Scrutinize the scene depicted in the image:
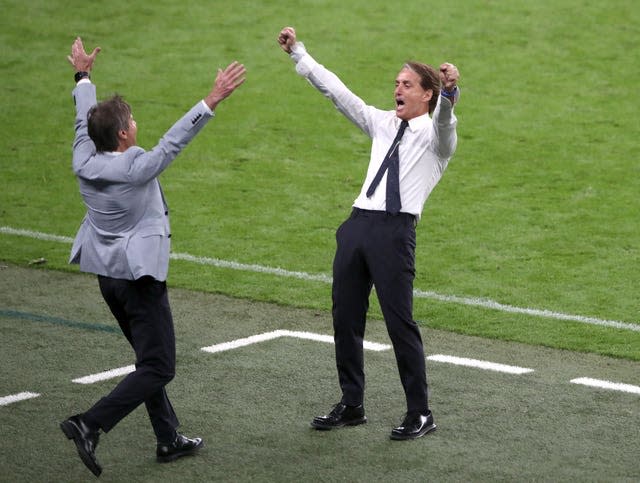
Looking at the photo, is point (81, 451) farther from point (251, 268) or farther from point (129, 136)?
point (251, 268)

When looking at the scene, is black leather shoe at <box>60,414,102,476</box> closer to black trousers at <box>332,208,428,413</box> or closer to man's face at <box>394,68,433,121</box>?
black trousers at <box>332,208,428,413</box>

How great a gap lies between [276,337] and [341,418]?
1.97 metres

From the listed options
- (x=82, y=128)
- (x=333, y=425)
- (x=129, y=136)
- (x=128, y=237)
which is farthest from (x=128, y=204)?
(x=333, y=425)

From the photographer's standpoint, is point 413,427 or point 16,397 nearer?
point 413,427

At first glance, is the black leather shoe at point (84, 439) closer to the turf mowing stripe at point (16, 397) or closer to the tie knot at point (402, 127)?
the turf mowing stripe at point (16, 397)

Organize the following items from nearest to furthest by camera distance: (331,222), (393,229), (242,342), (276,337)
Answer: (393,229) → (242,342) → (276,337) → (331,222)

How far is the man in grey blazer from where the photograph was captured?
240 inches

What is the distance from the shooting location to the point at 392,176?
22.4 ft

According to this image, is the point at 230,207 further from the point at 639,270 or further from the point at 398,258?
the point at 398,258

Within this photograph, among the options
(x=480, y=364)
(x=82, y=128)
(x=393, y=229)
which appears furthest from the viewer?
(x=480, y=364)

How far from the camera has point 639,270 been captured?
36.4 ft

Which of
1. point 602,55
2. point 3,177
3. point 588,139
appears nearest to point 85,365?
point 3,177

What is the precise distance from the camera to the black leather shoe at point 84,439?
604 cm

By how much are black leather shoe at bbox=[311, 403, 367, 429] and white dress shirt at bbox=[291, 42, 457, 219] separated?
113 centimetres
